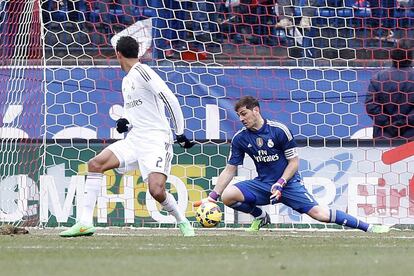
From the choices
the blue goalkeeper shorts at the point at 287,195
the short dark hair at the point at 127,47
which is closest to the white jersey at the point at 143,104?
the short dark hair at the point at 127,47

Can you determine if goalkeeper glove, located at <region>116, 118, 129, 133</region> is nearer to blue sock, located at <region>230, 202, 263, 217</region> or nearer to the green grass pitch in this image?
the green grass pitch

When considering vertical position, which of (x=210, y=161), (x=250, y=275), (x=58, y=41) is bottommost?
(x=250, y=275)

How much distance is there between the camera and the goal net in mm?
12867

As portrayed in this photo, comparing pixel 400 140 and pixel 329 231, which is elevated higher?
pixel 400 140

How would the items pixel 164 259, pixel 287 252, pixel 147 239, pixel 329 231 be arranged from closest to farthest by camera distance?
pixel 164 259 < pixel 287 252 < pixel 147 239 < pixel 329 231

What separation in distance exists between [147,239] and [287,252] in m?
2.03

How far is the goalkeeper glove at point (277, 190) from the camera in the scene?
10.8m

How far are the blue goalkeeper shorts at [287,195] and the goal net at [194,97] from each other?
133cm

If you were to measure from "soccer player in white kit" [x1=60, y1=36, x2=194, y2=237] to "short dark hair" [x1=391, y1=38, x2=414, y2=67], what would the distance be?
370 cm

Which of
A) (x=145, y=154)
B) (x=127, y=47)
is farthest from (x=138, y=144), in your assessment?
(x=127, y=47)

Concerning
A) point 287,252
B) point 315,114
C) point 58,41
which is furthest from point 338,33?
point 287,252

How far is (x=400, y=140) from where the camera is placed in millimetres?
12914

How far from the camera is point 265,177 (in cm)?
1158

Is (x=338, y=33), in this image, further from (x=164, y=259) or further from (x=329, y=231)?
(x=164, y=259)
